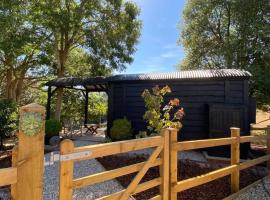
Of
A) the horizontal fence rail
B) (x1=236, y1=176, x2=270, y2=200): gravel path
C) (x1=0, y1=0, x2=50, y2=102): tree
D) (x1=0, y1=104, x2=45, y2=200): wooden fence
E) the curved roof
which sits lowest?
(x1=236, y1=176, x2=270, y2=200): gravel path

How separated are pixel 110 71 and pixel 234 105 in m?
9.47

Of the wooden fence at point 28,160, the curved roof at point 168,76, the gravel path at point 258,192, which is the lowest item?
the gravel path at point 258,192

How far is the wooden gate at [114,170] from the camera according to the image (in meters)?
2.31

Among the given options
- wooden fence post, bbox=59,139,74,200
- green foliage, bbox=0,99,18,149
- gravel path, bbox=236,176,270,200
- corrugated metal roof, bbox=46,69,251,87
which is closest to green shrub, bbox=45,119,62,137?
green foliage, bbox=0,99,18,149

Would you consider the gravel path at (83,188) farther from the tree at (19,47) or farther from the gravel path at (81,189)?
the tree at (19,47)

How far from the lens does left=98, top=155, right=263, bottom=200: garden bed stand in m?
4.91

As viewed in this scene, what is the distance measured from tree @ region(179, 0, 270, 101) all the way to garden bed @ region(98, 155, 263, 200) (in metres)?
7.06

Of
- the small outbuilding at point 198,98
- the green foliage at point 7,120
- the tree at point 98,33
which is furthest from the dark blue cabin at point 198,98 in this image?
the tree at point 98,33

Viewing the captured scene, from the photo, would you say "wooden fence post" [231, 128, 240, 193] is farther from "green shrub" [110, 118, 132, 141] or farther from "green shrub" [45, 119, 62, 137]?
"green shrub" [45, 119, 62, 137]

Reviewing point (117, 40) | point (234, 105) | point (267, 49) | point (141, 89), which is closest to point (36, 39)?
point (117, 40)

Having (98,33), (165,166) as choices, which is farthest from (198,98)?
(98,33)

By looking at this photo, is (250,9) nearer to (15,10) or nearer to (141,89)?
(141,89)

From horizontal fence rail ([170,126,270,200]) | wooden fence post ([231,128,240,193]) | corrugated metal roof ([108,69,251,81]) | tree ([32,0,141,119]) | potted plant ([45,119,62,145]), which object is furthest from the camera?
tree ([32,0,141,119])

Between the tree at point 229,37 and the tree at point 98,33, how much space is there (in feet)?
11.4
